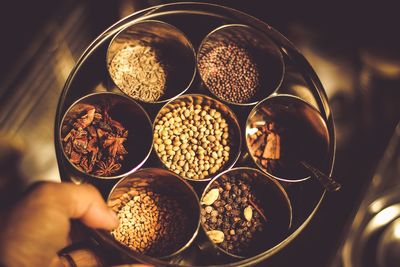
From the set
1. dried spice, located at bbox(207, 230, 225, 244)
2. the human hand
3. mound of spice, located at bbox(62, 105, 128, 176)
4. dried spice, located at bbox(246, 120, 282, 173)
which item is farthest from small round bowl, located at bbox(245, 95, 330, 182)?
the human hand

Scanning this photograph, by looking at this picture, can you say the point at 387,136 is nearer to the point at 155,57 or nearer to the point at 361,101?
the point at 361,101

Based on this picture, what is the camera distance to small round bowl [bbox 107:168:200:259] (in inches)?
44.9

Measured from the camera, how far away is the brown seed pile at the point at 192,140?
4.16 feet

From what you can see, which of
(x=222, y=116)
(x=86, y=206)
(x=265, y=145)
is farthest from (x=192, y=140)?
(x=86, y=206)

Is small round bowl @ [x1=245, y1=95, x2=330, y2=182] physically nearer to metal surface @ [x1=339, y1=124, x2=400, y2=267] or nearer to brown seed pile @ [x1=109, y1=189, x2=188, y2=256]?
metal surface @ [x1=339, y1=124, x2=400, y2=267]

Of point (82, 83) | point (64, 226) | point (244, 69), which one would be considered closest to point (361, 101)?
point (244, 69)

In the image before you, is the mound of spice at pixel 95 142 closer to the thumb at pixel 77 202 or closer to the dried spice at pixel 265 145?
the thumb at pixel 77 202

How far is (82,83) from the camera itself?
1322 millimetres

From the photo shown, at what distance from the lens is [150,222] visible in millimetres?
1219

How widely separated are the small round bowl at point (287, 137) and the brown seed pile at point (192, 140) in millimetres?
106

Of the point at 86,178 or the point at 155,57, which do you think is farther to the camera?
the point at 155,57

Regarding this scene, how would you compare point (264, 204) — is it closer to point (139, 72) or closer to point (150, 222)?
point (150, 222)

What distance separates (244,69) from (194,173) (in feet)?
1.42

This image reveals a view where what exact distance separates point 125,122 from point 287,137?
0.57 m
